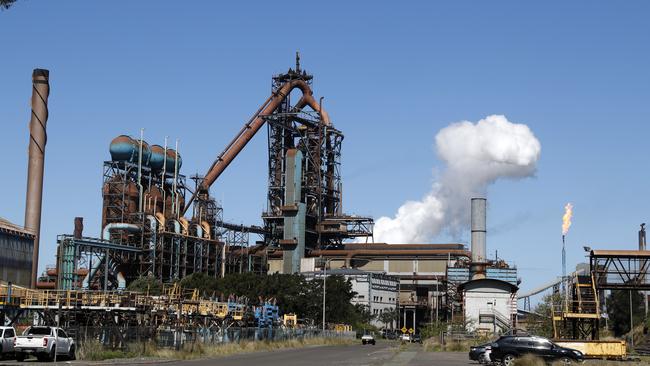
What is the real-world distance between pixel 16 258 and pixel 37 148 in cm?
1454

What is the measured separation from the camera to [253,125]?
13950 centimetres

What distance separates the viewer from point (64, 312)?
55.5m

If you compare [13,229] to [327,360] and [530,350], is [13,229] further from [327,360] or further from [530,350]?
[530,350]

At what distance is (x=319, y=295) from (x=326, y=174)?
39.3m

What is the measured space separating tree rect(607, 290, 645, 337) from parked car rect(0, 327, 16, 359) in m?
82.1

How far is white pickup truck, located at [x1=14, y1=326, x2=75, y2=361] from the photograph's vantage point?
42062mm

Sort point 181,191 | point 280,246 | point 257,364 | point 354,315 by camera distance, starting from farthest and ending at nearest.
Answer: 1. point 280,246
2. point 181,191
3. point 354,315
4. point 257,364

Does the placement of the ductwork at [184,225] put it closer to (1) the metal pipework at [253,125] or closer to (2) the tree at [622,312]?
(1) the metal pipework at [253,125]

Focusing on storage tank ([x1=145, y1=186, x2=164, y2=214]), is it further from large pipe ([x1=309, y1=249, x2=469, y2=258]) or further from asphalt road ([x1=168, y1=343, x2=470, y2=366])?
asphalt road ([x1=168, y1=343, x2=470, y2=366])

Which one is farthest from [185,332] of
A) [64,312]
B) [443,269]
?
[443,269]

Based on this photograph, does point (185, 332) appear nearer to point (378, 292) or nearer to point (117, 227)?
point (117, 227)

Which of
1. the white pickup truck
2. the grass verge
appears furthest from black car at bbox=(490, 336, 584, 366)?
the white pickup truck

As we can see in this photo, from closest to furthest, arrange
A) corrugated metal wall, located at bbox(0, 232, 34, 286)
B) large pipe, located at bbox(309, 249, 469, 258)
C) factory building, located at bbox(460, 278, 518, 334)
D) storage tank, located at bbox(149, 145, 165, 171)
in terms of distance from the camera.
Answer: corrugated metal wall, located at bbox(0, 232, 34, 286)
factory building, located at bbox(460, 278, 518, 334)
storage tank, located at bbox(149, 145, 165, 171)
large pipe, located at bbox(309, 249, 469, 258)

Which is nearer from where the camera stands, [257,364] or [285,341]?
[257,364]
